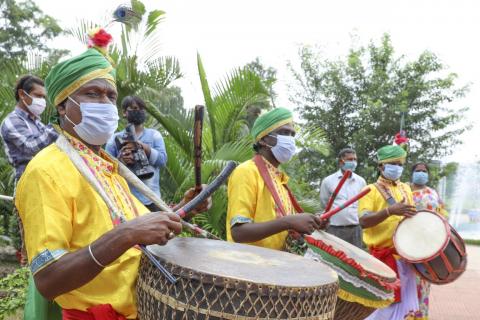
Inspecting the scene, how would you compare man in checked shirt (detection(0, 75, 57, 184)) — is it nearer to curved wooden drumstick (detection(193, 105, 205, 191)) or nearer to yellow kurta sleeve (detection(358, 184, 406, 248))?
curved wooden drumstick (detection(193, 105, 205, 191))

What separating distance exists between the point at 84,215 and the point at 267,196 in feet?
5.31

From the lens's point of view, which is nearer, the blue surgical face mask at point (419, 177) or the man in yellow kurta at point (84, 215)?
the man in yellow kurta at point (84, 215)

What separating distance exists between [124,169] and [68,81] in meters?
0.44

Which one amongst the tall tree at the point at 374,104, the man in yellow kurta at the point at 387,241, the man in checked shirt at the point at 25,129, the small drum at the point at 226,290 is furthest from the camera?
the tall tree at the point at 374,104

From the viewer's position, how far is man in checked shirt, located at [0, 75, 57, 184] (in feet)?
12.5

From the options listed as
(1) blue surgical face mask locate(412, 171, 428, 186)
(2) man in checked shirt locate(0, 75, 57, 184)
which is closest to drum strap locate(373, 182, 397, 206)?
(1) blue surgical face mask locate(412, 171, 428, 186)

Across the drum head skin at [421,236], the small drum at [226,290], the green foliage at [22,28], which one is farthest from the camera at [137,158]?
the green foliage at [22,28]

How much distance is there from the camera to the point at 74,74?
1.92 meters

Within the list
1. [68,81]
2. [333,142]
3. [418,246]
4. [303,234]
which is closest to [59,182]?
[68,81]

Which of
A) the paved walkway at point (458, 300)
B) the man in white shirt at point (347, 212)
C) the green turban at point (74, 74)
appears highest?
the green turban at point (74, 74)

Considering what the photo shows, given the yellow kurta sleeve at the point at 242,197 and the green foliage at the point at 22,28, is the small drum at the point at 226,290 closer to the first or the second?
the yellow kurta sleeve at the point at 242,197

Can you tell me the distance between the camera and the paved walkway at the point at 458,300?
6.75m

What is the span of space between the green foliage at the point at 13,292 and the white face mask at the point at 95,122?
2.52m

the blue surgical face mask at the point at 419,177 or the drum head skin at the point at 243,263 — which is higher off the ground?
the drum head skin at the point at 243,263
